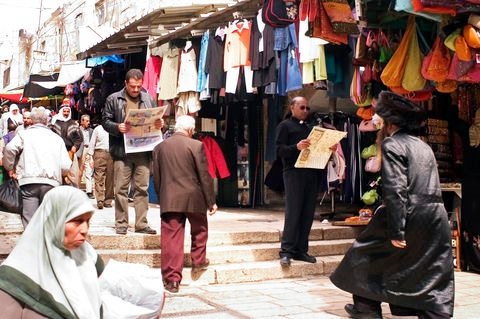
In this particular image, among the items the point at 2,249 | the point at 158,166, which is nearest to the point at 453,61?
the point at 158,166

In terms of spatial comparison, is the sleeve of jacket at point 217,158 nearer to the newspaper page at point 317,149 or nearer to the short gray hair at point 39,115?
the newspaper page at point 317,149

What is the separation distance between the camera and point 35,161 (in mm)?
6449

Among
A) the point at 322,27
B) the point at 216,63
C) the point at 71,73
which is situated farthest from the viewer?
the point at 71,73

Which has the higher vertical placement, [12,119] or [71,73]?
[71,73]

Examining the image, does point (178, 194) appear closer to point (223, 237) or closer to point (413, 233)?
point (223, 237)

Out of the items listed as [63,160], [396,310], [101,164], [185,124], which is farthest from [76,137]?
[396,310]

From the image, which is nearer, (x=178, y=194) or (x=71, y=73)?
(x=178, y=194)

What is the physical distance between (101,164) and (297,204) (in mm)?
5239

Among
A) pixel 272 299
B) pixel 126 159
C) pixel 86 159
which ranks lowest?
pixel 272 299

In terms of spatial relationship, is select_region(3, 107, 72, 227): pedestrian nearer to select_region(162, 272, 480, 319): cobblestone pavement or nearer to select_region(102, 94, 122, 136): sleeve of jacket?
select_region(102, 94, 122, 136): sleeve of jacket

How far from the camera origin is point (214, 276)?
6684 mm

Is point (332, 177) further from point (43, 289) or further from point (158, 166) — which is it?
point (43, 289)

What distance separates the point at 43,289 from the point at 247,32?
7.22m

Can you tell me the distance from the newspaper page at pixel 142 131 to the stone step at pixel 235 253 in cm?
119
